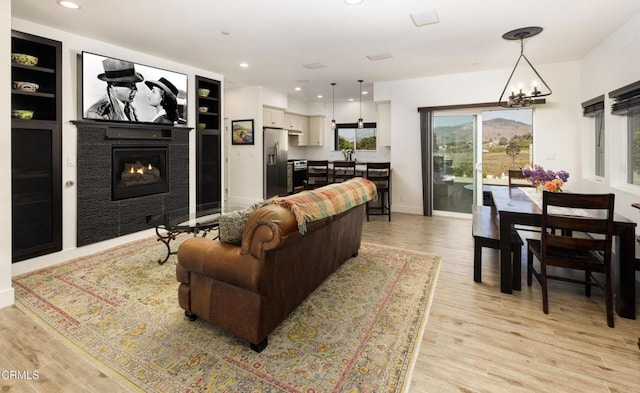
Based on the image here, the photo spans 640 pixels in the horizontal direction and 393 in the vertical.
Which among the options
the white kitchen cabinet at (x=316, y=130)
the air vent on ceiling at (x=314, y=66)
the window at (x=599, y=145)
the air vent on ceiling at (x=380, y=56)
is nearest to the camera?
the window at (x=599, y=145)

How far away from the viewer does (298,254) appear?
7.63 ft

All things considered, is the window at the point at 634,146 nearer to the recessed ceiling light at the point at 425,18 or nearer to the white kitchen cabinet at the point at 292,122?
the recessed ceiling light at the point at 425,18

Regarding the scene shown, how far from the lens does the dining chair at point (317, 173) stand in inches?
255

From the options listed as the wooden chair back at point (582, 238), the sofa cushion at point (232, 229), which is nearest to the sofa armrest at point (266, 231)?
the sofa cushion at point (232, 229)

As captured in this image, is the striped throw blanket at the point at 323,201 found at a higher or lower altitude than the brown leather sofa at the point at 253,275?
higher

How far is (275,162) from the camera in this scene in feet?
24.8

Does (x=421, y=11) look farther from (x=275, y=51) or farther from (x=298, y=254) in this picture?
(x=298, y=254)

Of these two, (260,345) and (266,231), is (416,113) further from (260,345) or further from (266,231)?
(260,345)

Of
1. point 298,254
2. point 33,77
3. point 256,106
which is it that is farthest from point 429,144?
point 33,77

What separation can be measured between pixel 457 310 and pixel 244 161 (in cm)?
584

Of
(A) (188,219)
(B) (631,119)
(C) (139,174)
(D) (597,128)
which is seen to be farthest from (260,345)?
(D) (597,128)

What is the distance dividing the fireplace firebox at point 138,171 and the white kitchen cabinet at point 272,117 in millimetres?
2792

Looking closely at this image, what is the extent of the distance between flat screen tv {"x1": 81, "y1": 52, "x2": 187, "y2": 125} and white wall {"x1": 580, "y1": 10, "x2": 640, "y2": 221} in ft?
19.3

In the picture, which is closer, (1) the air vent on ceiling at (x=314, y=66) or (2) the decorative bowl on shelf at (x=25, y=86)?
(2) the decorative bowl on shelf at (x=25, y=86)
